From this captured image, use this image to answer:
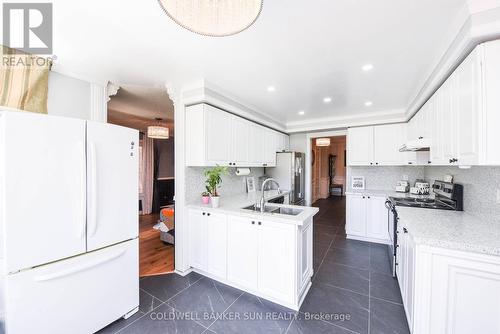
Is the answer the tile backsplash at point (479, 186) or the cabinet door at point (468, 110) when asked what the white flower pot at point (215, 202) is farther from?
the tile backsplash at point (479, 186)

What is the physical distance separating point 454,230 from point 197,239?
256cm

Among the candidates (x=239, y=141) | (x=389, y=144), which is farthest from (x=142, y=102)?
(x=389, y=144)

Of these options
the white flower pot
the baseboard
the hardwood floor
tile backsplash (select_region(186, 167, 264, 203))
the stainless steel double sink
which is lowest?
the hardwood floor

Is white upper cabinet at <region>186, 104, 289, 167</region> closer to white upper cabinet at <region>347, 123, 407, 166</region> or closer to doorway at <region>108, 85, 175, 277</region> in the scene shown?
doorway at <region>108, 85, 175, 277</region>

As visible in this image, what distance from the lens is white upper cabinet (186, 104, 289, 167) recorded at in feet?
A: 8.78

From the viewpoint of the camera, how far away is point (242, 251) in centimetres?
231

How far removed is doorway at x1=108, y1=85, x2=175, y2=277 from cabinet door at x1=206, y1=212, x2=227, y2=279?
775 millimetres

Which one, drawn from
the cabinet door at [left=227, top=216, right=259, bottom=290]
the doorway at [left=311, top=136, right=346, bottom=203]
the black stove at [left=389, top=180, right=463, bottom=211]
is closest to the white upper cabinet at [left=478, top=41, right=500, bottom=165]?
the black stove at [left=389, top=180, right=463, bottom=211]

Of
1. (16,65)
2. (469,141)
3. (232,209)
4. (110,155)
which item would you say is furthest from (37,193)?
(469,141)

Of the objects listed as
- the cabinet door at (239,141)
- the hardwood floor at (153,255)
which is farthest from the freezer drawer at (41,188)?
the cabinet door at (239,141)

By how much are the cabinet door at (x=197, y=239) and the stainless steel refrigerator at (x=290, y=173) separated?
2.30m

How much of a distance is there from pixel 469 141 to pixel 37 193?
122 inches

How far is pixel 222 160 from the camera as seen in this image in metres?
2.96

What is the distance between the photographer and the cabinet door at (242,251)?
224 centimetres
